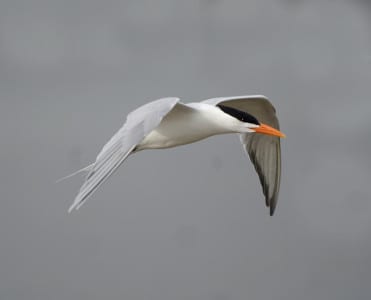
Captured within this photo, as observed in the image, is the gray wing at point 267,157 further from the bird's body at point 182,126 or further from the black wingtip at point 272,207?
the bird's body at point 182,126

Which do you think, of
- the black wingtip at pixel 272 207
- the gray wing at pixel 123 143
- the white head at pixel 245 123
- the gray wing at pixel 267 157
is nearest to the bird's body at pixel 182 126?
the white head at pixel 245 123

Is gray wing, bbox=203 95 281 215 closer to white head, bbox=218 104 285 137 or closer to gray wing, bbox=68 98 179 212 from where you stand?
white head, bbox=218 104 285 137

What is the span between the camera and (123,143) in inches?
301

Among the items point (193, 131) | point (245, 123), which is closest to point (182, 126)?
point (193, 131)

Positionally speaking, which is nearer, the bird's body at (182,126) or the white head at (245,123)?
the bird's body at (182,126)

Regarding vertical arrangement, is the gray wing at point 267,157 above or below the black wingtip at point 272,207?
above

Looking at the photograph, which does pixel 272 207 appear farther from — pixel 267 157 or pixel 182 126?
pixel 182 126

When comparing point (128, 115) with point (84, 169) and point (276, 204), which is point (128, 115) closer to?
point (84, 169)

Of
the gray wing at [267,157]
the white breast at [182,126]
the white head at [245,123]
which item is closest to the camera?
the white breast at [182,126]

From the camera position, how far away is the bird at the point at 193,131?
7391 mm

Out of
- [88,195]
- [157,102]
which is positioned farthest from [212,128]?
[88,195]

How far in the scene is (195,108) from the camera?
30.2 feet

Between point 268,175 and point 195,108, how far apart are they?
7.46 feet

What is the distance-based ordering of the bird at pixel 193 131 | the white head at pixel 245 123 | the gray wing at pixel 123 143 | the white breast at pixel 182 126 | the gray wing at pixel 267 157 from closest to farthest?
the gray wing at pixel 123 143 → the bird at pixel 193 131 → the white breast at pixel 182 126 → the white head at pixel 245 123 → the gray wing at pixel 267 157
